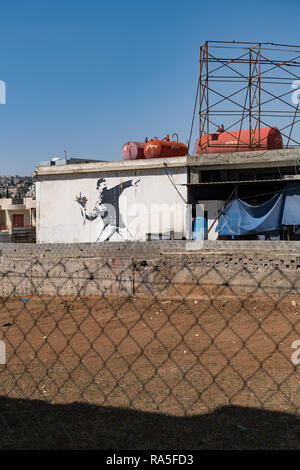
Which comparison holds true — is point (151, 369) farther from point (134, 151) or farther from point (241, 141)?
point (134, 151)

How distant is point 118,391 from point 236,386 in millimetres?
1765

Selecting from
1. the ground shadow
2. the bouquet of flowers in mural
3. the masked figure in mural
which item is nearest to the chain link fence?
the ground shadow

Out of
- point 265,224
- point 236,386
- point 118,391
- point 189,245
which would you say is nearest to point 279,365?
point 236,386

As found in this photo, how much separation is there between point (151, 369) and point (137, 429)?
2.66 m

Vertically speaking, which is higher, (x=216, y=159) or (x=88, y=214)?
(x=216, y=159)

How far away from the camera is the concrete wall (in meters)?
12.3

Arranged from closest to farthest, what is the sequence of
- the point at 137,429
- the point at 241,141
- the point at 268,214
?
the point at 137,429, the point at 268,214, the point at 241,141

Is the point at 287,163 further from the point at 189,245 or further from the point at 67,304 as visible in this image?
the point at 67,304

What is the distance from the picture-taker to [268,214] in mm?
15109

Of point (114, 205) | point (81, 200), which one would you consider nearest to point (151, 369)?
point (114, 205)

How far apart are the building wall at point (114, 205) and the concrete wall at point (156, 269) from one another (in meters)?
4.19

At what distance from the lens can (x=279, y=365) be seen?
679 cm

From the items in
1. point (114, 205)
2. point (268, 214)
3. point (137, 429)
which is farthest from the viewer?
point (114, 205)
